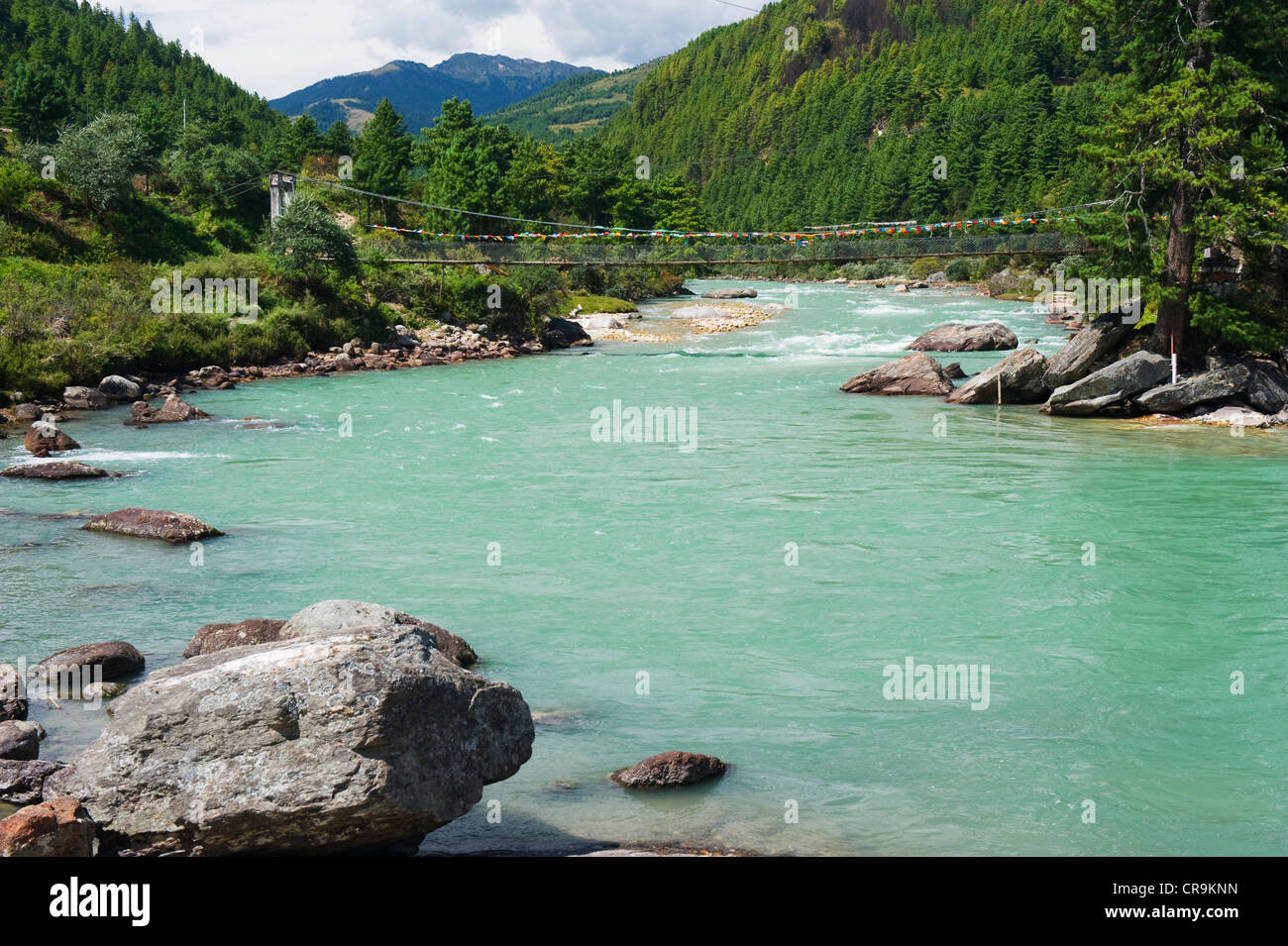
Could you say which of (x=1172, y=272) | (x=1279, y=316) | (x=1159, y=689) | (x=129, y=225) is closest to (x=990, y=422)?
(x=1172, y=272)

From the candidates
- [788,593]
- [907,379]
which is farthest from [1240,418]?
[788,593]

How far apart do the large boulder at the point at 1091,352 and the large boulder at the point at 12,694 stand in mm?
24824

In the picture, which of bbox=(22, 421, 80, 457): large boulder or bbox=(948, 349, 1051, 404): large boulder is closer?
bbox=(22, 421, 80, 457): large boulder

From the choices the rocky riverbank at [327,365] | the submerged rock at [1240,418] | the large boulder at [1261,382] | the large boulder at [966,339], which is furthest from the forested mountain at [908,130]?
the submerged rock at [1240,418]

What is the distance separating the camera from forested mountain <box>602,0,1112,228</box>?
99.7 m

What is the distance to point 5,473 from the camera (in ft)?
62.6

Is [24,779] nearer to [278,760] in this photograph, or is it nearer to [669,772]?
[278,760]

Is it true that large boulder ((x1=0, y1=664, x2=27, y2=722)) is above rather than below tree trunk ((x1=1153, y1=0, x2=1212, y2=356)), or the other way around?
below

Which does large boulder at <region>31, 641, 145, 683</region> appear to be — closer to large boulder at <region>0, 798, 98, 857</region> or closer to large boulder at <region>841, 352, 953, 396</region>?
large boulder at <region>0, 798, 98, 857</region>

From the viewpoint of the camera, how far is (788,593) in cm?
1338

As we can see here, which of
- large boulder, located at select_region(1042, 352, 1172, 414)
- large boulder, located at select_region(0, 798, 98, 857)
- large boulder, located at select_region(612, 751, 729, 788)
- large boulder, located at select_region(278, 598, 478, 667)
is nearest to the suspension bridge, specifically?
large boulder, located at select_region(1042, 352, 1172, 414)

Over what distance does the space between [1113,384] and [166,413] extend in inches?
878

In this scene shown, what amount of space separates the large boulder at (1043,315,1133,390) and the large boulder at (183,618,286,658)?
22811mm

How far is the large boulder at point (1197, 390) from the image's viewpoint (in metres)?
25.3
